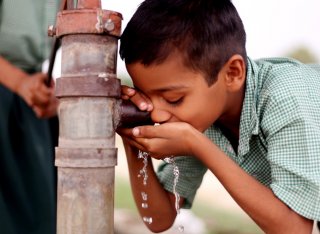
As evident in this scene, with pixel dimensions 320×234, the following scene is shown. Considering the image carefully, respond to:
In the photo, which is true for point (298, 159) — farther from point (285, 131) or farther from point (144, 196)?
point (144, 196)

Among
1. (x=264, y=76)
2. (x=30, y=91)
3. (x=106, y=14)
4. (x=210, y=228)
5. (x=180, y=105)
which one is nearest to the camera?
(x=106, y=14)

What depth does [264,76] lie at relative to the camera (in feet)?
7.43

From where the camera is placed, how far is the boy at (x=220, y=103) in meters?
1.92

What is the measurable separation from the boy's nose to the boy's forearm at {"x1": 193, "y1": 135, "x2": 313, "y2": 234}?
13cm

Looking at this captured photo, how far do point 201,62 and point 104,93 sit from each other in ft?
1.65

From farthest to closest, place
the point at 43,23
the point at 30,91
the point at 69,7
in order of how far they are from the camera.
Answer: the point at 43,23
the point at 30,91
the point at 69,7

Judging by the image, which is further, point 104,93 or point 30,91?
point 30,91

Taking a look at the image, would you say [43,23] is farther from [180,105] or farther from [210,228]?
[210,228]

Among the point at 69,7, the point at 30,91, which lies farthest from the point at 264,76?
the point at 30,91

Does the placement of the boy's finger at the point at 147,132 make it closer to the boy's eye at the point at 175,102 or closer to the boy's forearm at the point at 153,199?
the boy's eye at the point at 175,102

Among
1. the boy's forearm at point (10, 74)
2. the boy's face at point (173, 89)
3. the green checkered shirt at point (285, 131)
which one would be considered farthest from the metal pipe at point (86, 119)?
the boy's forearm at point (10, 74)

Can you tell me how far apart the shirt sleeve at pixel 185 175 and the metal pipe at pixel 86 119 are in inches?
35.2

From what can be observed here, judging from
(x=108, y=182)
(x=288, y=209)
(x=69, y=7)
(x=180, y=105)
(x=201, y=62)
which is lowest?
(x=288, y=209)

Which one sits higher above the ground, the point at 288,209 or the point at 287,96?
the point at 287,96
